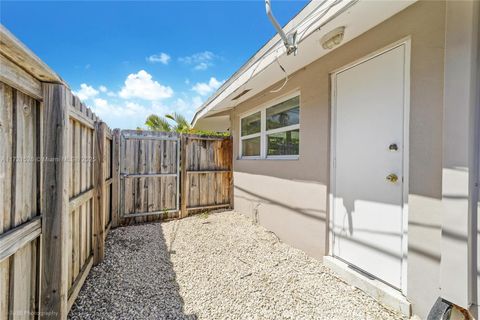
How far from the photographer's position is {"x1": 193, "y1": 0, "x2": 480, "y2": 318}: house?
59.3 inches

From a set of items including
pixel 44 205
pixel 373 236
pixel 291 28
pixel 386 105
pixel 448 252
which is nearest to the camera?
pixel 44 205

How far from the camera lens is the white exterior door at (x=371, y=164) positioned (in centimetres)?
206

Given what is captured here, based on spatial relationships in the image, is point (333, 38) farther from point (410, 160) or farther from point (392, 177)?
point (392, 177)

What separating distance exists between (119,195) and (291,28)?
4.40m

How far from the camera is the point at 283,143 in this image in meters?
3.89

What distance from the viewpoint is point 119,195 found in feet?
14.7

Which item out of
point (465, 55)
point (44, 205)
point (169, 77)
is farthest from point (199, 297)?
point (169, 77)

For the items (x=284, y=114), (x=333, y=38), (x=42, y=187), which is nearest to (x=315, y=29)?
(x=333, y=38)

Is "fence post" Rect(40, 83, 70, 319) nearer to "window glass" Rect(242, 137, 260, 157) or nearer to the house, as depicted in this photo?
the house

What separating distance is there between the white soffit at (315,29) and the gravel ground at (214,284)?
9.01 ft

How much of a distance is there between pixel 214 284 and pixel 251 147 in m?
3.22

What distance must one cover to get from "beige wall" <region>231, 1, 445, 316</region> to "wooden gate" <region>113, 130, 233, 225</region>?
63.8 inches

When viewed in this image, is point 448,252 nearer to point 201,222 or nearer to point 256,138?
point 256,138

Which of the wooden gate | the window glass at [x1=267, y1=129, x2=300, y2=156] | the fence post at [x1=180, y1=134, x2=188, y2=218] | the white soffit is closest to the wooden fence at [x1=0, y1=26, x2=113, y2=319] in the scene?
the white soffit
